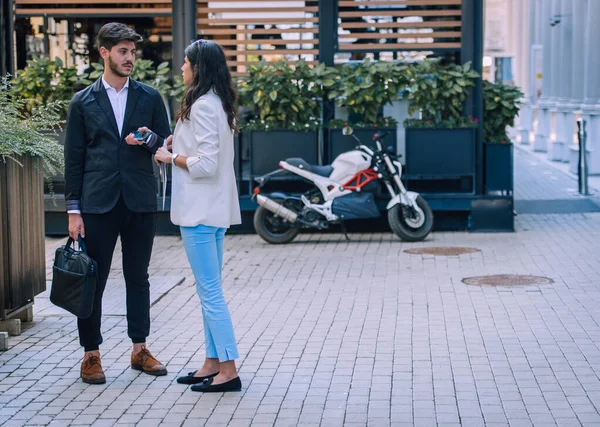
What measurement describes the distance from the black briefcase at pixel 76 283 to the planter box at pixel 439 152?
24.5 feet

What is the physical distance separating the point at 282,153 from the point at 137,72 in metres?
1.96

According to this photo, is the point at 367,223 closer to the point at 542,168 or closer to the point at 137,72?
the point at 137,72

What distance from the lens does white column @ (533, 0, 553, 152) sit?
96.2ft

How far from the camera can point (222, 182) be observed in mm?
6371

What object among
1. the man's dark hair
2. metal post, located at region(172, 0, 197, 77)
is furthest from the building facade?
the man's dark hair

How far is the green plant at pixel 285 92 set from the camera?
13406 millimetres

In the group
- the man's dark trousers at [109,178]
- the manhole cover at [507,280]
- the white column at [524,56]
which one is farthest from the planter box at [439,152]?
the white column at [524,56]

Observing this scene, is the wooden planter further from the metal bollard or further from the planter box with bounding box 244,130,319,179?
the metal bollard

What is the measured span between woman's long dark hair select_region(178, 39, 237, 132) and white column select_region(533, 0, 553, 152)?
2322 cm

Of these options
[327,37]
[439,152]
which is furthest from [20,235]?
[327,37]

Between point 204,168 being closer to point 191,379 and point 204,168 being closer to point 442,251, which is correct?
point 191,379

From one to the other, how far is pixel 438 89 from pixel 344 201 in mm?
1862

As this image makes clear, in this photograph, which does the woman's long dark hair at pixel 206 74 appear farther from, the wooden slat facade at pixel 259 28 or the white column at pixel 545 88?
the white column at pixel 545 88

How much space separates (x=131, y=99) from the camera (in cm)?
673
